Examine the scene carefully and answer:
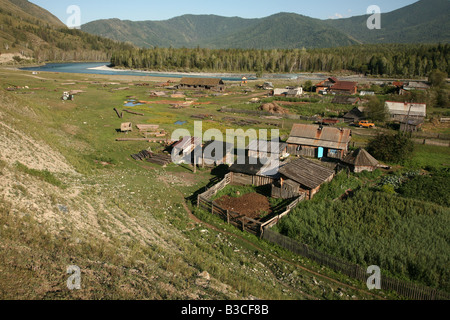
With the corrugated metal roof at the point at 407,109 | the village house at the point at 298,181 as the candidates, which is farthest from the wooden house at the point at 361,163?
the corrugated metal roof at the point at 407,109

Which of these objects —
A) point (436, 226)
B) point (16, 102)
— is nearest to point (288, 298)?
point (436, 226)

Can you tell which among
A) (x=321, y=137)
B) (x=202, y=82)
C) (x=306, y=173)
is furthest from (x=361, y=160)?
(x=202, y=82)

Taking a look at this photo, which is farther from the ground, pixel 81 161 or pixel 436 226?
pixel 81 161

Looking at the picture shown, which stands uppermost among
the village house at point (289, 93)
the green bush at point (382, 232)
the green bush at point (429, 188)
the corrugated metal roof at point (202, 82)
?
the corrugated metal roof at point (202, 82)

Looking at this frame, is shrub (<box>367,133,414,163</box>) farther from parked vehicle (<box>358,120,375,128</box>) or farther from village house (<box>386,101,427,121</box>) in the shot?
village house (<box>386,101,427,121</box>)

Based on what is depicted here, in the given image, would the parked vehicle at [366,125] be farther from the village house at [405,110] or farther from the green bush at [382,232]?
the green bush at [382,232]
